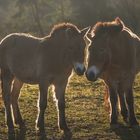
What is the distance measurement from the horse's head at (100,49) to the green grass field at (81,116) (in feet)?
4.09

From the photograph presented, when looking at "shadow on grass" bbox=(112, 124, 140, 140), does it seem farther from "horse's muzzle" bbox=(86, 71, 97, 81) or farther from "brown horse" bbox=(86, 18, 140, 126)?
"horse's muzzle" bbox=(86, 71, 97, 81)

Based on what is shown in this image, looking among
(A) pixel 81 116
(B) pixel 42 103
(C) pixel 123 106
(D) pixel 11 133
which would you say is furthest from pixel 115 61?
(D) pixel 11 133

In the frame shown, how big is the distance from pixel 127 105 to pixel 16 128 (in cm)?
234

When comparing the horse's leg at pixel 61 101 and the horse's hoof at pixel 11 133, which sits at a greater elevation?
the horse's leg at pixel 61 101

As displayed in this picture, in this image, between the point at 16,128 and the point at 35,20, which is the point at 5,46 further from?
the point at 35,20

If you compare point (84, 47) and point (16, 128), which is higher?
point (84, 47)

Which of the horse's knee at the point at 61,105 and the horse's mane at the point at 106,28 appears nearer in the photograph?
the horse's mane at the point at 106,28

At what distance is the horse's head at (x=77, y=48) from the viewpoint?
850 cm

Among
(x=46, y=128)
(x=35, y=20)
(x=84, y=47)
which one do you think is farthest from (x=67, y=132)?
(x=35, y=20)

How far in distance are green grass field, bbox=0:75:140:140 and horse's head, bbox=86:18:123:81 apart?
49.0 inches

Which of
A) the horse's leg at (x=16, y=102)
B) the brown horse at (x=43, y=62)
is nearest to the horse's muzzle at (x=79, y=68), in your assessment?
the brown horse at (x=43, y=62)

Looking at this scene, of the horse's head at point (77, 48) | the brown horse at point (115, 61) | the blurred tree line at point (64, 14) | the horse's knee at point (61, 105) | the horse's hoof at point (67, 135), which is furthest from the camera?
the blurred tree line at point (64, 14)

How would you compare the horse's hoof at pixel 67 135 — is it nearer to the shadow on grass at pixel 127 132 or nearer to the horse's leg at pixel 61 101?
the horse's leg at pixel 61 101

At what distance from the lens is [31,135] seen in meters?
9.02
